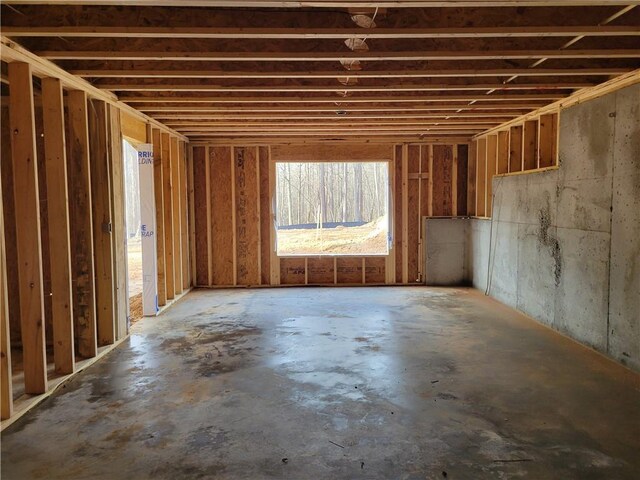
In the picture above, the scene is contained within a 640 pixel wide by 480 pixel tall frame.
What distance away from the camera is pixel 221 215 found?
8484 mm

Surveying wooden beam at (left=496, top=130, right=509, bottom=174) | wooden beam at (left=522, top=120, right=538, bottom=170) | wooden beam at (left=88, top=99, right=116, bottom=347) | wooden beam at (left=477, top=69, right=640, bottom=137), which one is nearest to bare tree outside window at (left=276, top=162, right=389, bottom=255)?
wooden beam at (left=496, top=130, right=509, bottom=174)

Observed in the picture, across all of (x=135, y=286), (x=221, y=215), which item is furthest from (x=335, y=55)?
(x=135, y=286)

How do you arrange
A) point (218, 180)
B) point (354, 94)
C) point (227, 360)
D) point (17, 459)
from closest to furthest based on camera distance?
point (17, 459)
point (227, 360)
point (354, 94)
point (218, 180)

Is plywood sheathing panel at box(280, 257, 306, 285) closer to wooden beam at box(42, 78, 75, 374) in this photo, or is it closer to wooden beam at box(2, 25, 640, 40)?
wooden beam at box(42, 78, 75, 374)

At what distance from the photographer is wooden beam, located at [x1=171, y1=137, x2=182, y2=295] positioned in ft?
23.6

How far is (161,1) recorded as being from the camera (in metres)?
2.71

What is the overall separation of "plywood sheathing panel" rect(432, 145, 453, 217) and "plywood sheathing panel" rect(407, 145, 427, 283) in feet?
0.99

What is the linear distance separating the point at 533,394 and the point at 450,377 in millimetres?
661

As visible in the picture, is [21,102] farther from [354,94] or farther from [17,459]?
[354,94]

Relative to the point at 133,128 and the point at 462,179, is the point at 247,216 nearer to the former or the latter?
the point at 133,128

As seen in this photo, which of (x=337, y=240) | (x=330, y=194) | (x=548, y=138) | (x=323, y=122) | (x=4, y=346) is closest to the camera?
(x=4, y=346)

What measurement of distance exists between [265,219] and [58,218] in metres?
4.75

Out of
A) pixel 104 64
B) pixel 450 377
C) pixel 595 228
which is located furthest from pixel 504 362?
pixel 104 64

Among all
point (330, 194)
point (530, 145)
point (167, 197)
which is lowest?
point (167, 197)
